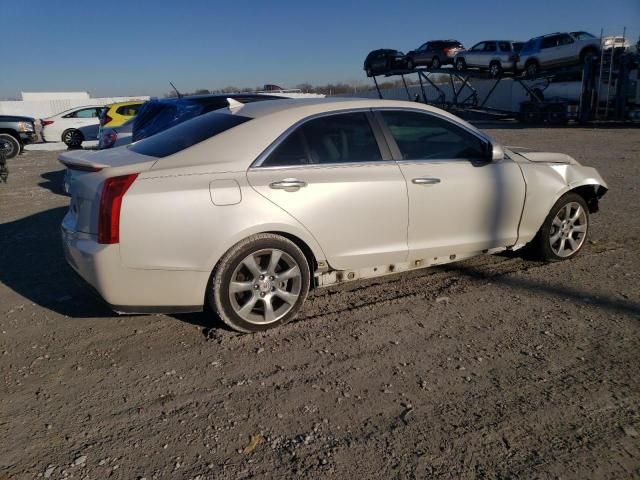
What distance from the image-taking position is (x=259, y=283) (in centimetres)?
369

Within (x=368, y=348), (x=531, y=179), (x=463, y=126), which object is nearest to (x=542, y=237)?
(x=531, y=179)

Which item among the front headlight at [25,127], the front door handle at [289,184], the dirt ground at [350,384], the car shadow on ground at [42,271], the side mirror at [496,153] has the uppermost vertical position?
the side mirror at [496,153]

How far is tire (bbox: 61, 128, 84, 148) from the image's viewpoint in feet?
68.4

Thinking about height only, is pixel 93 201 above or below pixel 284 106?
below

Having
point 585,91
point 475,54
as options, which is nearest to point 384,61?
point 475,54

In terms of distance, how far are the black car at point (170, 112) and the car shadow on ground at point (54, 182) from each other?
8.17 feet

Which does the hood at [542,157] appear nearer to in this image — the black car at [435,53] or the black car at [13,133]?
the black car at [13,133]

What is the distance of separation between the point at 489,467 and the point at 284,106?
9.32 ft

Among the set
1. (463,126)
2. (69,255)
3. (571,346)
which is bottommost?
(571,346)

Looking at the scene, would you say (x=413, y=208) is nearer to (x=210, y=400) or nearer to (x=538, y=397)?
(x=538, y=397)

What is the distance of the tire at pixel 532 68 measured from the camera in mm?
24884

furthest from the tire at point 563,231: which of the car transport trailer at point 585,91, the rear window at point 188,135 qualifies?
the car transport trailer at point 585,91

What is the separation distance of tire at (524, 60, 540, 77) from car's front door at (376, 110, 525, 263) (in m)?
23.2

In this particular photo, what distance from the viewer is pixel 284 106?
13.3ft
